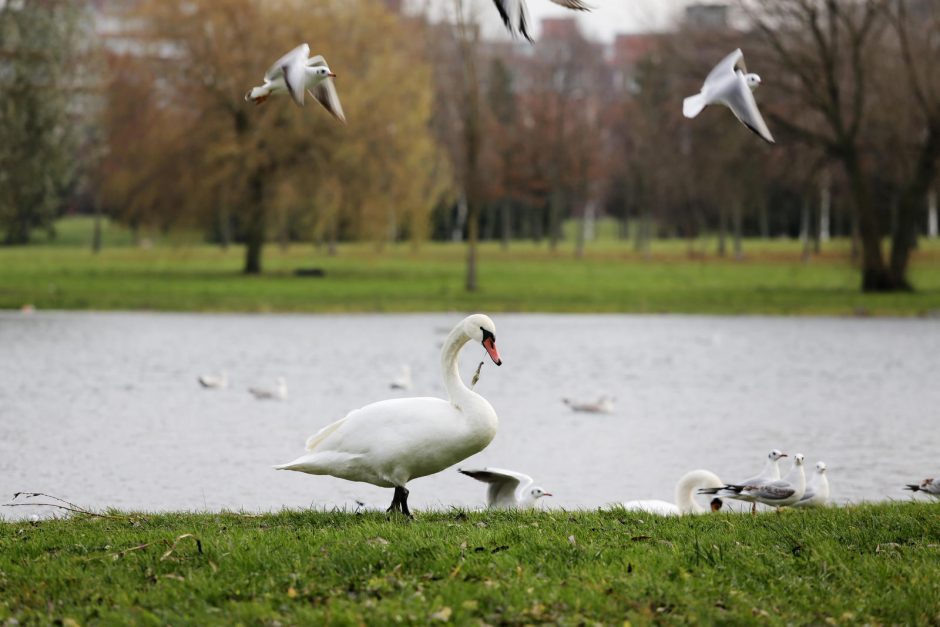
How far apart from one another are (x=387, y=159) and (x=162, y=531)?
39.4 meters

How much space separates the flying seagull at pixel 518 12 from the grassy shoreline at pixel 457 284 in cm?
2866

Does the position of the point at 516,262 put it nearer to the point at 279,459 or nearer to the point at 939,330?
the point at 939,330

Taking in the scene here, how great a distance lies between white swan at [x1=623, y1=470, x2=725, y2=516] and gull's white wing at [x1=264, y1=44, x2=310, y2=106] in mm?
4097

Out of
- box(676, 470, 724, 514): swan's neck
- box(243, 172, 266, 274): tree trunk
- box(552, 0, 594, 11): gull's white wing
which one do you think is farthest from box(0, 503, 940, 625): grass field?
box(243, 172, 266, 274): tree trunk

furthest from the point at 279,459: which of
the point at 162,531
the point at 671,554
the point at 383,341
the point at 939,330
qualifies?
the point at 939,330

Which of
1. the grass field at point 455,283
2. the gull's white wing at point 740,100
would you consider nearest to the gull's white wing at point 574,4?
the gull's white wing at point 740,100

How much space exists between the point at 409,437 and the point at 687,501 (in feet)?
9.67

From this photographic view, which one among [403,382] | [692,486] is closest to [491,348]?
[692,486]

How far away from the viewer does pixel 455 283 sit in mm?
44281

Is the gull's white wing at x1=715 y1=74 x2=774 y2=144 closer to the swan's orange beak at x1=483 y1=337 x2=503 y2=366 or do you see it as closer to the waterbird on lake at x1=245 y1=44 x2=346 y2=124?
the swan's orange beak at x1=483 y1=337 x2=503 y2=366

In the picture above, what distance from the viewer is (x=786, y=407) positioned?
60.2 feet

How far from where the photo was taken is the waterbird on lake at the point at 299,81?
7.70 metres

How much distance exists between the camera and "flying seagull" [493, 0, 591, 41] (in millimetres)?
6531

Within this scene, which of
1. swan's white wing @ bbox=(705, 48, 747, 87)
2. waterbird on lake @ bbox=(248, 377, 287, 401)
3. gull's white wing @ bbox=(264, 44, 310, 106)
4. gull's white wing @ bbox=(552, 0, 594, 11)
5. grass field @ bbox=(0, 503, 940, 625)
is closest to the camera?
grass field @ bbox=(0, 503, 940, 625)
